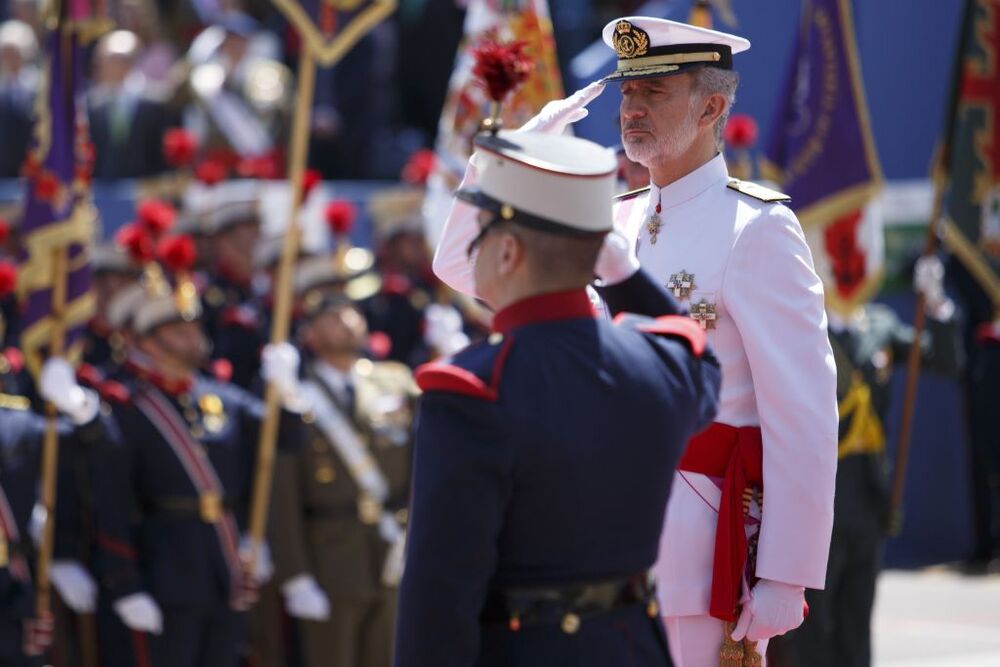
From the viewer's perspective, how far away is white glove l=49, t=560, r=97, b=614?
6520 mm

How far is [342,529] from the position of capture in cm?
718

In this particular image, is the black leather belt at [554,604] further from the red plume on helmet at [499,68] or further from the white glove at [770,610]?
the red plume on helmet at [499,68]

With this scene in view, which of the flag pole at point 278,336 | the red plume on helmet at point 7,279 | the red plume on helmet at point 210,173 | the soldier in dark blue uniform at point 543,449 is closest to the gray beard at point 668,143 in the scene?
the soldier in dark blue uniform at point 543,449

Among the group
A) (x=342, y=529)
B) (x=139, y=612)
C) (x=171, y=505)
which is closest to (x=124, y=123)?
(x=342, y=529)

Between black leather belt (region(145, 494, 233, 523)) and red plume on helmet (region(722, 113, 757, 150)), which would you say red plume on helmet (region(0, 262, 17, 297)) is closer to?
black leather belt (region(145, 494, 233, 523))

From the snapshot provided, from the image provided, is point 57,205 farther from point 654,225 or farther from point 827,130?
point 654,225

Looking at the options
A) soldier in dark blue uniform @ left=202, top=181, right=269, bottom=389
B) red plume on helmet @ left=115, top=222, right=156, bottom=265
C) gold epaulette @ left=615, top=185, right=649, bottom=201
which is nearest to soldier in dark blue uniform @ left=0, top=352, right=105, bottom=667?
red plume on helmet @ left=115, top=222, right=156, bottom=265

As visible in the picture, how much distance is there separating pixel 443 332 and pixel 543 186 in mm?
5250

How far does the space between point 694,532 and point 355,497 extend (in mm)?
3780

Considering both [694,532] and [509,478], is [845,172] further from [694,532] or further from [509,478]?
[509,478]

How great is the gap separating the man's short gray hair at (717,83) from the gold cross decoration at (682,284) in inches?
12.5

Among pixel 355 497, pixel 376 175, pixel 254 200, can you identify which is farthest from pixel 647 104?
pixel 376 175

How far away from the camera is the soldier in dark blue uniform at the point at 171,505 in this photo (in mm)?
6395

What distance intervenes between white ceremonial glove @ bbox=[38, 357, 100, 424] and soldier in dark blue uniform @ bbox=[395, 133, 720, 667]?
3.67 metres
